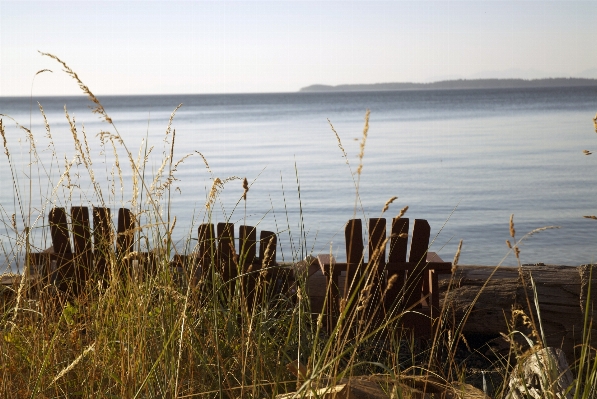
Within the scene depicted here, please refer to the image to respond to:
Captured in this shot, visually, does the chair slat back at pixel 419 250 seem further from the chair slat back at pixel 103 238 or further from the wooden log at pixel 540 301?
the chair slat back at pixel 103 238

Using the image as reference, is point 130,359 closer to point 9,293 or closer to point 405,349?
point 9,293

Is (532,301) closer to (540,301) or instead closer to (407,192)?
(540,301)

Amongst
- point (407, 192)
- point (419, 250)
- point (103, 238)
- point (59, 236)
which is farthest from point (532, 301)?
point (407, 192)

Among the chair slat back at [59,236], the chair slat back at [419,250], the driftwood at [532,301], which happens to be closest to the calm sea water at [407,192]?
the chair slat back at [59,236]

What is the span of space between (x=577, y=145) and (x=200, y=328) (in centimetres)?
2071

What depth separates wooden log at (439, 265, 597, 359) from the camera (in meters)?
4.06

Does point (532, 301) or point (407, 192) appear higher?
point (532, 301)

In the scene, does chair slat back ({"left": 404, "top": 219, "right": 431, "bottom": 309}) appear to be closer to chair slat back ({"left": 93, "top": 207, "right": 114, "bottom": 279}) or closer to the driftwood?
the driftwood

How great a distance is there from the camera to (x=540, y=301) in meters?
4.12

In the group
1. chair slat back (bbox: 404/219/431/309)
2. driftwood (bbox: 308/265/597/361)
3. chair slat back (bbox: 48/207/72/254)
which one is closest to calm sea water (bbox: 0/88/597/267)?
chair slat back (bbox: 48/207/72/254)

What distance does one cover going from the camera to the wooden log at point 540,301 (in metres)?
4.06

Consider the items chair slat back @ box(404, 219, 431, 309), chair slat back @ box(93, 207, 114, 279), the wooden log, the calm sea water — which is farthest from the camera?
the calm sea water

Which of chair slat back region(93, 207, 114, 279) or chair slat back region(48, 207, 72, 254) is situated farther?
chair slat back region(48, 207, 72, 254)

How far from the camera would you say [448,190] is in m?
13.1
